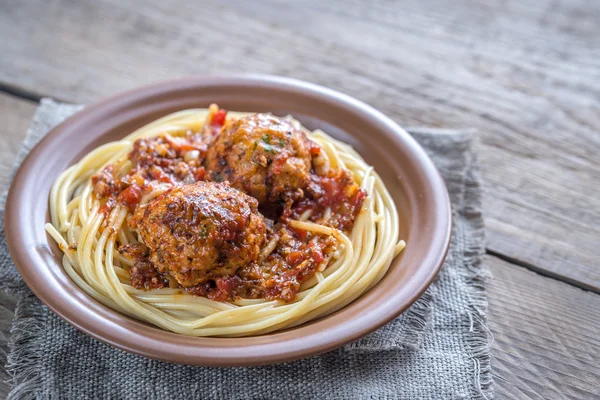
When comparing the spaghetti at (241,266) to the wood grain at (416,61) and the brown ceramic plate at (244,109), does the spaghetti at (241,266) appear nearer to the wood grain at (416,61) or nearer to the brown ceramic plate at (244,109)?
the brown ceramic plate at (244,109)

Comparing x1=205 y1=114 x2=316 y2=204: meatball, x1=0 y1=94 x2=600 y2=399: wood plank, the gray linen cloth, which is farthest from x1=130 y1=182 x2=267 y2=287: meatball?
x1=0 y1=94 x2=600 y2=399: wood plank

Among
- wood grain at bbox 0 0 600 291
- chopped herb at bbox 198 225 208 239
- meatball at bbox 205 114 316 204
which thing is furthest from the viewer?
wood grain at bbox 0 0 600 291

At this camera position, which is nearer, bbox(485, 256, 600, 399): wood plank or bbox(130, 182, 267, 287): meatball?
bbox(130, 182, 267, 287): meatball

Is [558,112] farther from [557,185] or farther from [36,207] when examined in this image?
[36,207]

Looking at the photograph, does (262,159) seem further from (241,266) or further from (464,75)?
(464,75)

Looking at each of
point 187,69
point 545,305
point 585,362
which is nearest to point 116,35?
point 187,69

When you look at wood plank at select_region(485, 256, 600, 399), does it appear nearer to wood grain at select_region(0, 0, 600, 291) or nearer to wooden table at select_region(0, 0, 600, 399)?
wooden table at select_region(0, 0, 600, 399)

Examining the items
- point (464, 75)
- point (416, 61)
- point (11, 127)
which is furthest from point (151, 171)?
point (464, 75)
